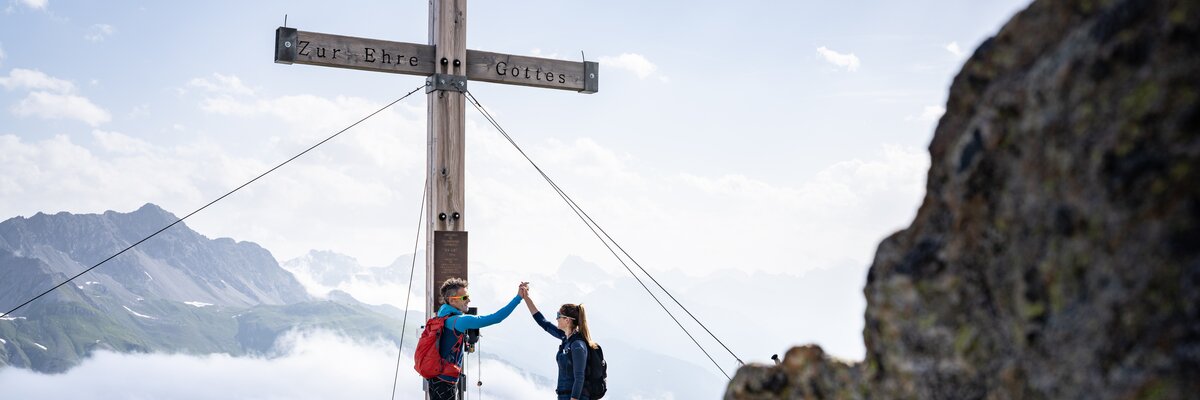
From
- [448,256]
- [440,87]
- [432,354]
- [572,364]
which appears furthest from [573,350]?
[440,87]

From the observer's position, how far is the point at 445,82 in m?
11.1

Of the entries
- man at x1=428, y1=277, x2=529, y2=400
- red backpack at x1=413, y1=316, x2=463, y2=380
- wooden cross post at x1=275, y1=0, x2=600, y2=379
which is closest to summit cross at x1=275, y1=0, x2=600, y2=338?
wooden cross post at x1=275, y1=0, x2=600, y2=379

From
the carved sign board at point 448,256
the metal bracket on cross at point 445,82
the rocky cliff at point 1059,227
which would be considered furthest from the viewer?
the metal bracket on cross at point 445,82

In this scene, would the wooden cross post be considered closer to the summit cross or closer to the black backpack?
the summit cross

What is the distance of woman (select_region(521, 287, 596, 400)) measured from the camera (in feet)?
27.5

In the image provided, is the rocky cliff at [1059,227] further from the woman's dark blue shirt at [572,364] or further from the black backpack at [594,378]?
the black backpack at [594,378]

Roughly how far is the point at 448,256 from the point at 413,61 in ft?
7.52

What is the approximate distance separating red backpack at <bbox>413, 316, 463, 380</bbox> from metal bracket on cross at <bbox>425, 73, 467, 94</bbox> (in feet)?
10.2

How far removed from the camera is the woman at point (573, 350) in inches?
330

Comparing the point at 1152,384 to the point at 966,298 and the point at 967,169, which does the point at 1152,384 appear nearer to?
the point at 966,298

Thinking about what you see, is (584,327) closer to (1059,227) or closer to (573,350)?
(573,350)

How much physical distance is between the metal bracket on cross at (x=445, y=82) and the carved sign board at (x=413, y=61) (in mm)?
129

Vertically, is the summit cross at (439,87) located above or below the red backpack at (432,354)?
above

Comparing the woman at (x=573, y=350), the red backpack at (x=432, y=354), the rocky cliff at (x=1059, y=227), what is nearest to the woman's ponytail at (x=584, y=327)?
the woman at (x=573, y=350)
